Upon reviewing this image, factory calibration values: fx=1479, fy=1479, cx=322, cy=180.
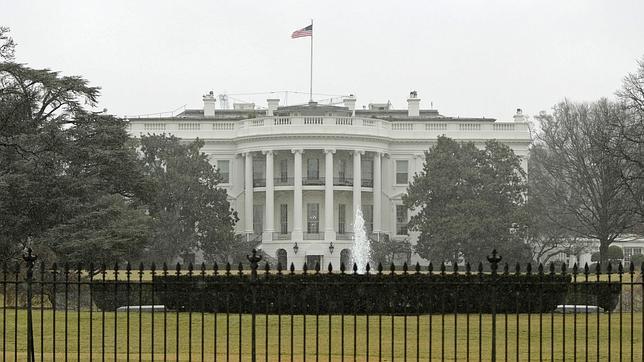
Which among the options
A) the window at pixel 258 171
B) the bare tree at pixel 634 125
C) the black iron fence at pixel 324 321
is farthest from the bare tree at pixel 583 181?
the black iron fence at pixel 324 321

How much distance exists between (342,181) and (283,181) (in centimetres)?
381

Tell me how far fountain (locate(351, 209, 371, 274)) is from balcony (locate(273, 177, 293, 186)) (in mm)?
5102

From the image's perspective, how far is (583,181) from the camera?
74.6m

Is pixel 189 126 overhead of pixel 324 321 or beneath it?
overhead

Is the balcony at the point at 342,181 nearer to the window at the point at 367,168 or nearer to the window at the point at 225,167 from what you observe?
the window at the point at 367,168

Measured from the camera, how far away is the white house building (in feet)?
302

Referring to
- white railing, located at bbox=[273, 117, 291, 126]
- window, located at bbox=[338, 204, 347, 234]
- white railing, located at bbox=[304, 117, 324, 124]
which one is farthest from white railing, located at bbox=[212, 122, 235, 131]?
window, located at bbox=[338, 204, 347, 234]

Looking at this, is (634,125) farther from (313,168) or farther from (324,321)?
(313,168)

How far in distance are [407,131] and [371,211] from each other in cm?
590

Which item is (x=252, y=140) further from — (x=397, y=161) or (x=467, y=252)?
(x=467, y=252)

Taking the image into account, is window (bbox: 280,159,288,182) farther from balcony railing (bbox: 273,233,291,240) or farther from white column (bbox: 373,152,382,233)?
white column (bbox: 373,152,382,233)

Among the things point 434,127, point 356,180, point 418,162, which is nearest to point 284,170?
point 356,180

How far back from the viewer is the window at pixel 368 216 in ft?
303

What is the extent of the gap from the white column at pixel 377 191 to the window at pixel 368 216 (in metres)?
0.44
